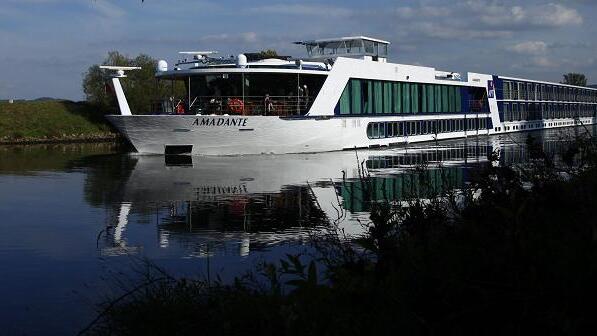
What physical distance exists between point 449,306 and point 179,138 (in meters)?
26.4

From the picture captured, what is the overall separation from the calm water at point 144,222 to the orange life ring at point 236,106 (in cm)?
574

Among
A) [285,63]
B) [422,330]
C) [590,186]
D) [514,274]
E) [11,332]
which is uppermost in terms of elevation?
[285,63]

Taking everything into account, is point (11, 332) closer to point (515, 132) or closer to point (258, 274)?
point (258, 274)

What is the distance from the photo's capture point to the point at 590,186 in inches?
199

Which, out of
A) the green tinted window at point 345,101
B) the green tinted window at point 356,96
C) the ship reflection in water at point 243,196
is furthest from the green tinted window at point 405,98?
the ship reflection in water at point 243,196

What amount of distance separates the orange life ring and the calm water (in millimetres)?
5739

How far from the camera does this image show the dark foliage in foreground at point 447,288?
12.0 feet

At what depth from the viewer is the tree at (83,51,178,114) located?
61.9 meters

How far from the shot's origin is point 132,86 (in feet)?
207

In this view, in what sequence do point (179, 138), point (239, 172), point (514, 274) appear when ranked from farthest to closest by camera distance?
point (179, 138), point (239, 172), point (514, 274)

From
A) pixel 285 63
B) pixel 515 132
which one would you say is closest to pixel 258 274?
pixel 285 63

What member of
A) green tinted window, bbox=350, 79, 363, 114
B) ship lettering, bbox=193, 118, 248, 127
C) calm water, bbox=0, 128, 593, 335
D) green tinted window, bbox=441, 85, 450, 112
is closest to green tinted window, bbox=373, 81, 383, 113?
green tinted window, bbox=350, 79, 363, 114

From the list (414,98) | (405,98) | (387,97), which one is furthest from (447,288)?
(414,98)

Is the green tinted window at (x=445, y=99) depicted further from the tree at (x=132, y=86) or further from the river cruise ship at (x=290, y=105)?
the tree at (x=132, y=86)
